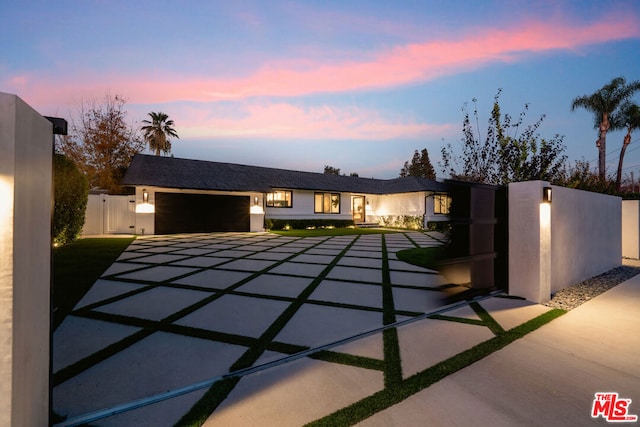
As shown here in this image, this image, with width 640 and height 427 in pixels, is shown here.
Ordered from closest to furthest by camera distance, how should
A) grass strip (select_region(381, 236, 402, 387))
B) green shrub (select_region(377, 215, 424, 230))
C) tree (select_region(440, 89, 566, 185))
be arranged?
grass strip (select_region(381, 236, 402, 387)), tree (select_region(440, 89, 566, 185)), green shrub (select_region(377, 215, 424, 230))

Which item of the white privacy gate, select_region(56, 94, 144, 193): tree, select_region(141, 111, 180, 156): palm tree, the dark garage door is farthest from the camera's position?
select_region(141, 111, 180, 156): palm tree

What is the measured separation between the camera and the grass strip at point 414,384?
173 centimetres

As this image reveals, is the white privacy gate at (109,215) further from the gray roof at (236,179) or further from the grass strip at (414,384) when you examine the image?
the grass strip at (414,384)

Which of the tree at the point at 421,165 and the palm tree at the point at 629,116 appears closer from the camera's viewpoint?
the palm tree at the point at 629,116

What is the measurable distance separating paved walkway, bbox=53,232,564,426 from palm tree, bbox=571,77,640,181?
2427 centimetres

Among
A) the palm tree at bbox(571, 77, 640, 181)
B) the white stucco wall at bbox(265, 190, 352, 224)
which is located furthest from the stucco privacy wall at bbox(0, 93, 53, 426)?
the palm tree at bbox(571, 77, 640, 181)

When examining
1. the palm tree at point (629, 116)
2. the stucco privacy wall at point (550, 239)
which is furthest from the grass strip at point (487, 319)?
the palm tree at point (629, 116)

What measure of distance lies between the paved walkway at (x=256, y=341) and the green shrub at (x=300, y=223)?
1271 cm

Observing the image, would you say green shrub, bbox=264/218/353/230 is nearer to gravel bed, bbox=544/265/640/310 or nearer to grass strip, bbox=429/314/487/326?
gravel bed, bbox=544/265/640/310

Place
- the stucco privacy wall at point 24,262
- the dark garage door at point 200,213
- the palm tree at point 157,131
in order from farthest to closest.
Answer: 1. the palm tree at point 157,131
2. the dark garage door at point 200,213
3. the stucco privacy wall at point 24,262

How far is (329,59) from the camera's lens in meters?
10.7

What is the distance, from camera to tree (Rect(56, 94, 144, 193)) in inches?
861

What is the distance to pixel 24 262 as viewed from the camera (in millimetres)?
1278

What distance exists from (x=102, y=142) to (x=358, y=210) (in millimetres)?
20962
